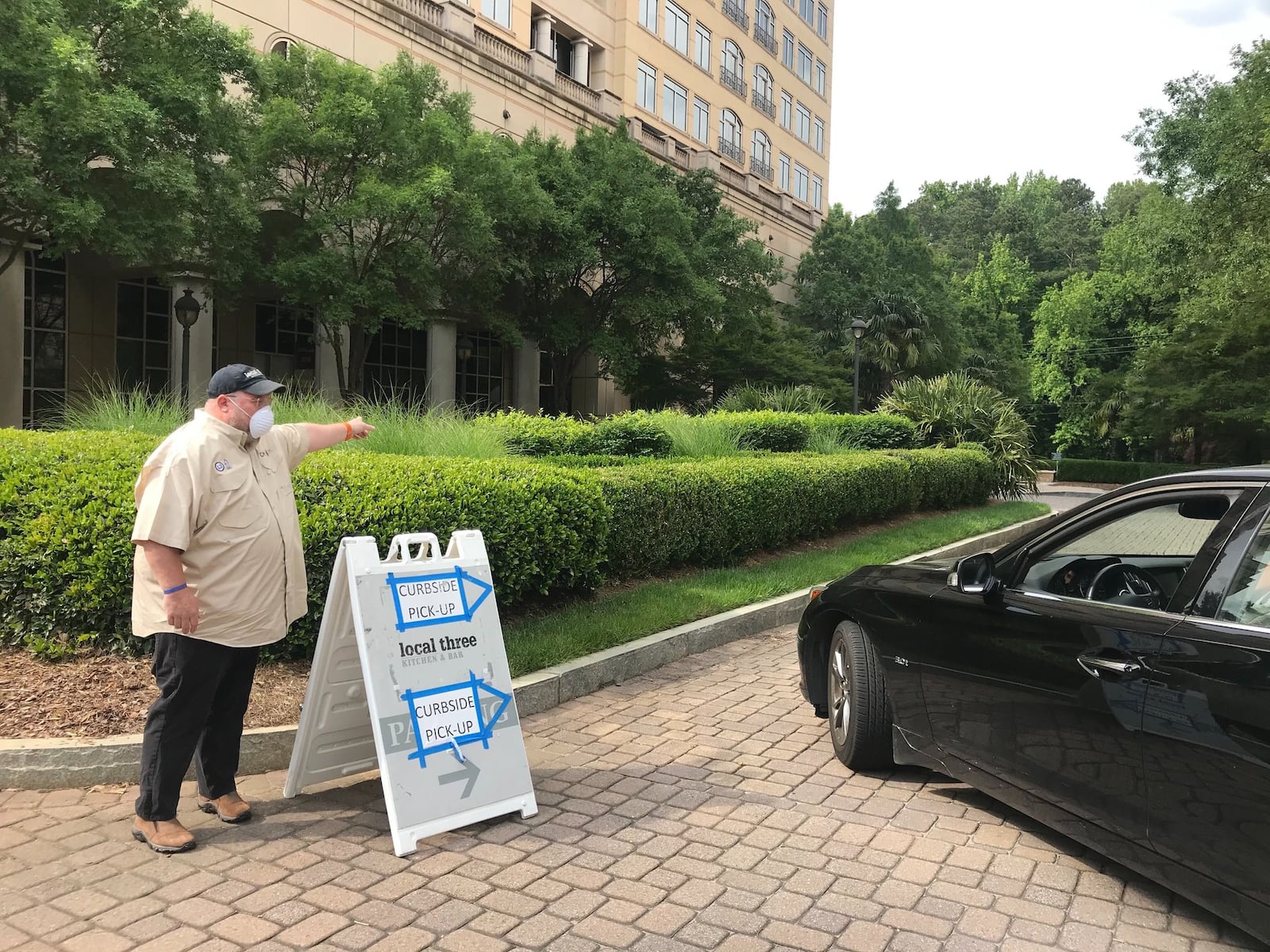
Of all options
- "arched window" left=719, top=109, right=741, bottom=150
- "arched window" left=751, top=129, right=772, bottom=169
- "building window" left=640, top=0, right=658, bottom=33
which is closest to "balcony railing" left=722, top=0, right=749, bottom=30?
"arched window" left=719, top=109, right=741, bottom=150

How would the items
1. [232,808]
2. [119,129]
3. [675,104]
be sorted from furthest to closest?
[675,104] → [119,129] → [232,808]

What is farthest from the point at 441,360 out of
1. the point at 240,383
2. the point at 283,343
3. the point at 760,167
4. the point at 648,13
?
the point at 760,167

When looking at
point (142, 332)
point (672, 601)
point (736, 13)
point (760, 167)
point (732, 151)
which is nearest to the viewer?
point (672, 601)

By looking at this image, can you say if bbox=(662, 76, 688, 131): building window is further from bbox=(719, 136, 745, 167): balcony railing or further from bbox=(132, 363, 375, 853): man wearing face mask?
bbox=(132, 363, 375, 853): man wearing face mask

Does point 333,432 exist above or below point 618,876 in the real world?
above

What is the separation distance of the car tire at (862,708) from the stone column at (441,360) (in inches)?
939

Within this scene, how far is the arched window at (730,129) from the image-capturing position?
44.7 meters

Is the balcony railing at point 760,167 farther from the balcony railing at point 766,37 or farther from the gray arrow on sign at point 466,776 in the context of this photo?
the gray arrow on sign at point 466,776

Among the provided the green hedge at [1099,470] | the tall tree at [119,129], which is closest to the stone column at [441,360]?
the tall tree at [119,129]

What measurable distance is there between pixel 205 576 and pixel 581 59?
118 ft

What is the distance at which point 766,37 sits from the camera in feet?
160

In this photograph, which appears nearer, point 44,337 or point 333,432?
point 333,432

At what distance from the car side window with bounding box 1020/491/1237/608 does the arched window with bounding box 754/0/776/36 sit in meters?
49.1

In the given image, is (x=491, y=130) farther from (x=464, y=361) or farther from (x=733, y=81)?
(x=733, y=81)
